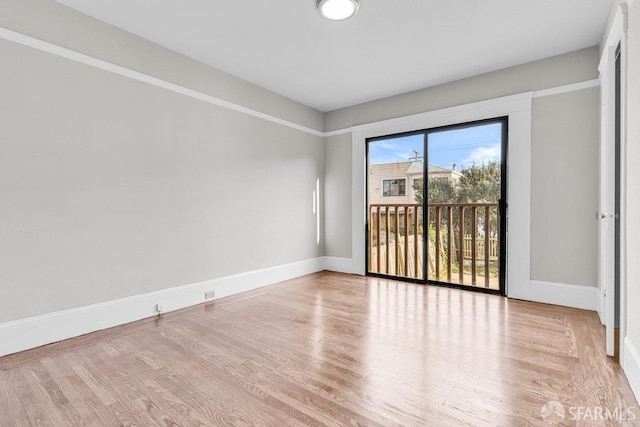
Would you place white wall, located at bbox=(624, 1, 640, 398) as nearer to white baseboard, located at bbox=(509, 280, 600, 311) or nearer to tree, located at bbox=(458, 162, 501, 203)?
white baseboard, located at bbox=(509, 280, 600, 311)

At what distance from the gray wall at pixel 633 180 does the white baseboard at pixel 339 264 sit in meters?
3.40

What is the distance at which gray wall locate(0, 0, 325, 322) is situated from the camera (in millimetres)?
2318

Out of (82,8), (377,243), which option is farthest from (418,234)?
(82,8)

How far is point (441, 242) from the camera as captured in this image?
14.7 feet

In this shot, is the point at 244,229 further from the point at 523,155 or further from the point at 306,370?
the point at 523,155

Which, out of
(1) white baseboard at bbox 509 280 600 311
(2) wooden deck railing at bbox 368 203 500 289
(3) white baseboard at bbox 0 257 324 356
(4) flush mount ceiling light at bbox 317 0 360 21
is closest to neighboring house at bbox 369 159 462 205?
(2) wooden deck railing at bbox 368 203 500 289

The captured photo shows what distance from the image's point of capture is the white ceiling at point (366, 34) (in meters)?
2.53

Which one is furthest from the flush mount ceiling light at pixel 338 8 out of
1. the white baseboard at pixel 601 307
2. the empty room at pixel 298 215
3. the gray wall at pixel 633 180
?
the white baseboard at pixel 601 307

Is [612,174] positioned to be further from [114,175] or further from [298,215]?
[114,175]

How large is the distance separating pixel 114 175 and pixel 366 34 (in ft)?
8.65

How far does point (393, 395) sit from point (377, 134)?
12.0 feet

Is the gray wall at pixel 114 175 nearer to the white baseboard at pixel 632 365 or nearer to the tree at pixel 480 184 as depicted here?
the tree at pixel 480 184

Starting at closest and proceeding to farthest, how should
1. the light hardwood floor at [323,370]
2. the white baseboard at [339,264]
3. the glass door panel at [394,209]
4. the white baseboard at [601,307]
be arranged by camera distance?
the light hardwood floor at [323,370] → the white baseboard at [601,307] → the glass door panel at [394,209] → the white baseboard at [339,264]

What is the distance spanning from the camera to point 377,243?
501 centimetres
